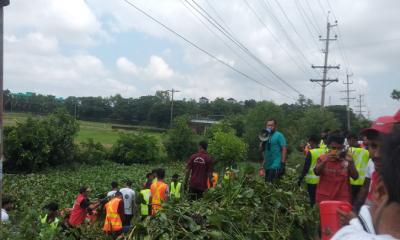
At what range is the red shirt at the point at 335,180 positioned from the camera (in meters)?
5.62

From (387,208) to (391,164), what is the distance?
0.16 m

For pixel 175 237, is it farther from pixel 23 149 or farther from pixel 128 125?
pixel 128 125

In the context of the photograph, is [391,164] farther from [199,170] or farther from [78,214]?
[78,214]

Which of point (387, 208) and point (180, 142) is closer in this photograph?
point (387, 208)

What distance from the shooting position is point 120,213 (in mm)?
8664

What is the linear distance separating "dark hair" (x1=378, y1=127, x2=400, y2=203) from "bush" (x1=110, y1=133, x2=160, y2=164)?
46.7 meters

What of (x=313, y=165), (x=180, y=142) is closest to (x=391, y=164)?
(x=313, y=165)

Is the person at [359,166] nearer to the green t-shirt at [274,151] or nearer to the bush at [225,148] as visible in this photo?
the green t-shirt at [274,151]

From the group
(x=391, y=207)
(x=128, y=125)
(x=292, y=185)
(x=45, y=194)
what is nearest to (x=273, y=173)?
(x=292, y=185)

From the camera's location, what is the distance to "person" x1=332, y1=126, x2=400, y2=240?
124 centimetres

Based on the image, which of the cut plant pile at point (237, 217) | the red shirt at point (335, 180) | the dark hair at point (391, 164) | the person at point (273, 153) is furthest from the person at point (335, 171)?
the dark hair at point (391, 164)

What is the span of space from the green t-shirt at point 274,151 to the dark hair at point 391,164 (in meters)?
6.56

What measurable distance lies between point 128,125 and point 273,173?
94749 mm

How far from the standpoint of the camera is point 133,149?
157 ft
